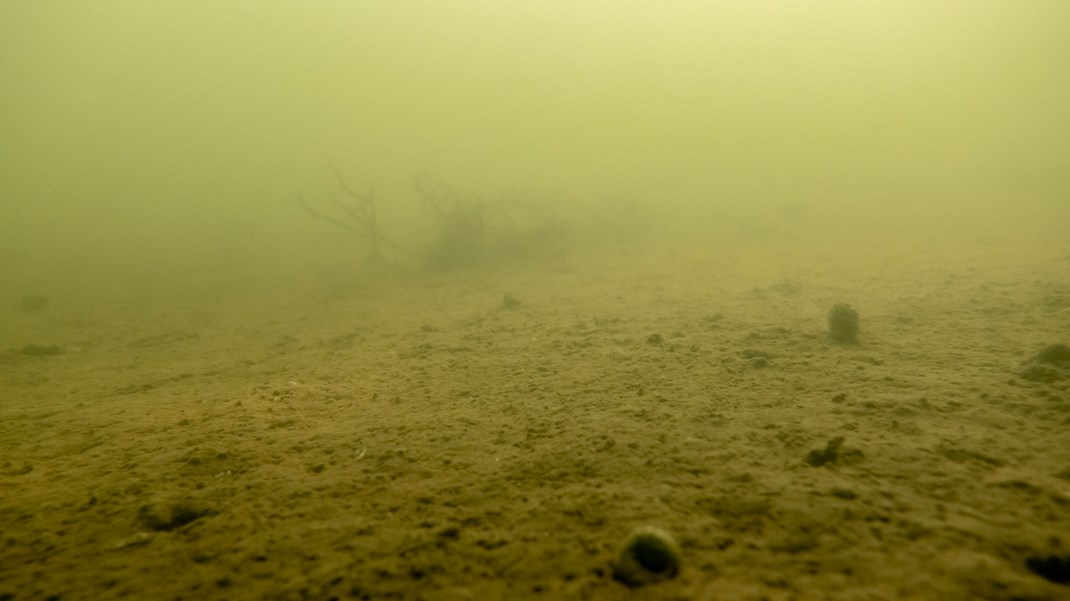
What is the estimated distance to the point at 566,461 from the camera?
2.28 metres

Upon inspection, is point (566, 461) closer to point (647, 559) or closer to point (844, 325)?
point (647, 559)

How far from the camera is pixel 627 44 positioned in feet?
278

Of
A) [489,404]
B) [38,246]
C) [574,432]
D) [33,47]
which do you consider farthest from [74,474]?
[33,47]

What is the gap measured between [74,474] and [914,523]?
12.1 feet

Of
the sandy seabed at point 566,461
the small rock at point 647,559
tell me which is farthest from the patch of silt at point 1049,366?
the small rock at point 647,559

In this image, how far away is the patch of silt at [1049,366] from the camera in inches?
105

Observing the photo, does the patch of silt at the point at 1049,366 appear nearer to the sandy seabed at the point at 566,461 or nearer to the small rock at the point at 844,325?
the sandy seabed at the point at 566,461

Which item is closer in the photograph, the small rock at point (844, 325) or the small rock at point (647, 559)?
the small rock at point (647, 559)

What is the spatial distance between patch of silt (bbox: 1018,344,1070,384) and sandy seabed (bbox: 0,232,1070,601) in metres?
0.07

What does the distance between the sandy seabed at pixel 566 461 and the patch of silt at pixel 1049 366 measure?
7 cm

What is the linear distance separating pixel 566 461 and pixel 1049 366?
109 inches

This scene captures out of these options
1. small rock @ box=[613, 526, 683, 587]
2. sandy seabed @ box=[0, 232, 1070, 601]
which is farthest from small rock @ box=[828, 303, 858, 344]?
small rock @ box=[613, 526, 683, 587]

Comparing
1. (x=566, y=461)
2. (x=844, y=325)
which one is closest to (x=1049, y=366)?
(x=844, y=325)

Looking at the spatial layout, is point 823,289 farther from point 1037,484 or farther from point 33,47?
point 33,47
